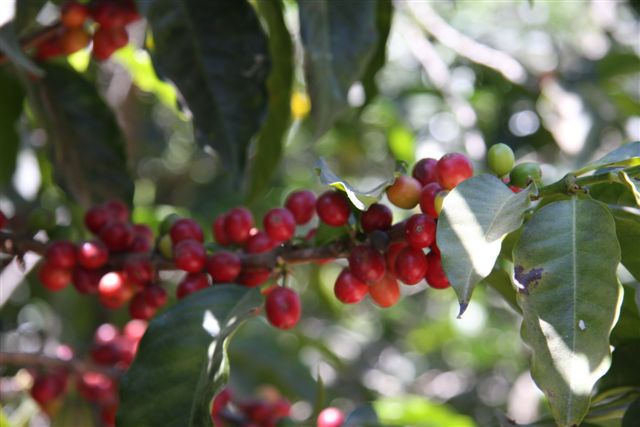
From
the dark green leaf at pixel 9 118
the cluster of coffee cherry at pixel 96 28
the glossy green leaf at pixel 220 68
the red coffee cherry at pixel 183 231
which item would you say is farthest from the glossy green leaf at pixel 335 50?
the dark green leaf at pixel 9 118

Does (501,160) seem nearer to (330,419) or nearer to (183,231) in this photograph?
(183,231)

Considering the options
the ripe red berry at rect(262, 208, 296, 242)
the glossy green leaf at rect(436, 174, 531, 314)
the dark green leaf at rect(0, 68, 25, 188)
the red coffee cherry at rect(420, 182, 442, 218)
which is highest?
the glossy green leaf at rect(436, 174, 531, 314)

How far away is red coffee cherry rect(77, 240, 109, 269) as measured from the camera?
147cm

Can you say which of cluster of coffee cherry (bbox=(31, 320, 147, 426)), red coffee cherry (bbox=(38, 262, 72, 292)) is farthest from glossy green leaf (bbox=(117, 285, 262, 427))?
cluster of coffee cherry (bbox=(31, 320, 147, 426))

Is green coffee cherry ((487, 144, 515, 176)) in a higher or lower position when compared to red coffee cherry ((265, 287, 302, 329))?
higher

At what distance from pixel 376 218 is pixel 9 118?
1188 mm

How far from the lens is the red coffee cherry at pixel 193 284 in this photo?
1.43 meters

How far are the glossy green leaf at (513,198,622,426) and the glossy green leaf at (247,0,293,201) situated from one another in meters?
0.89

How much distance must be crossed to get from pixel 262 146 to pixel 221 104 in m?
0.33

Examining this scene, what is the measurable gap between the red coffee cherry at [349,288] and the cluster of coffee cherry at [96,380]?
0.85 metres

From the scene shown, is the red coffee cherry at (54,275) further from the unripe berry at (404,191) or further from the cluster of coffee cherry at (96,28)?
the unripe berry at (404,191)

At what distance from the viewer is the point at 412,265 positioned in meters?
1.19

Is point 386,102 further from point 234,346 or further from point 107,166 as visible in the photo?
point 107,166

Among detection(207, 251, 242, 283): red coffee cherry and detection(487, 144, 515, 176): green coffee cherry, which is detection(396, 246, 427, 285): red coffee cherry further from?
detection(207, 251, 242, 283): red coffee cherry
